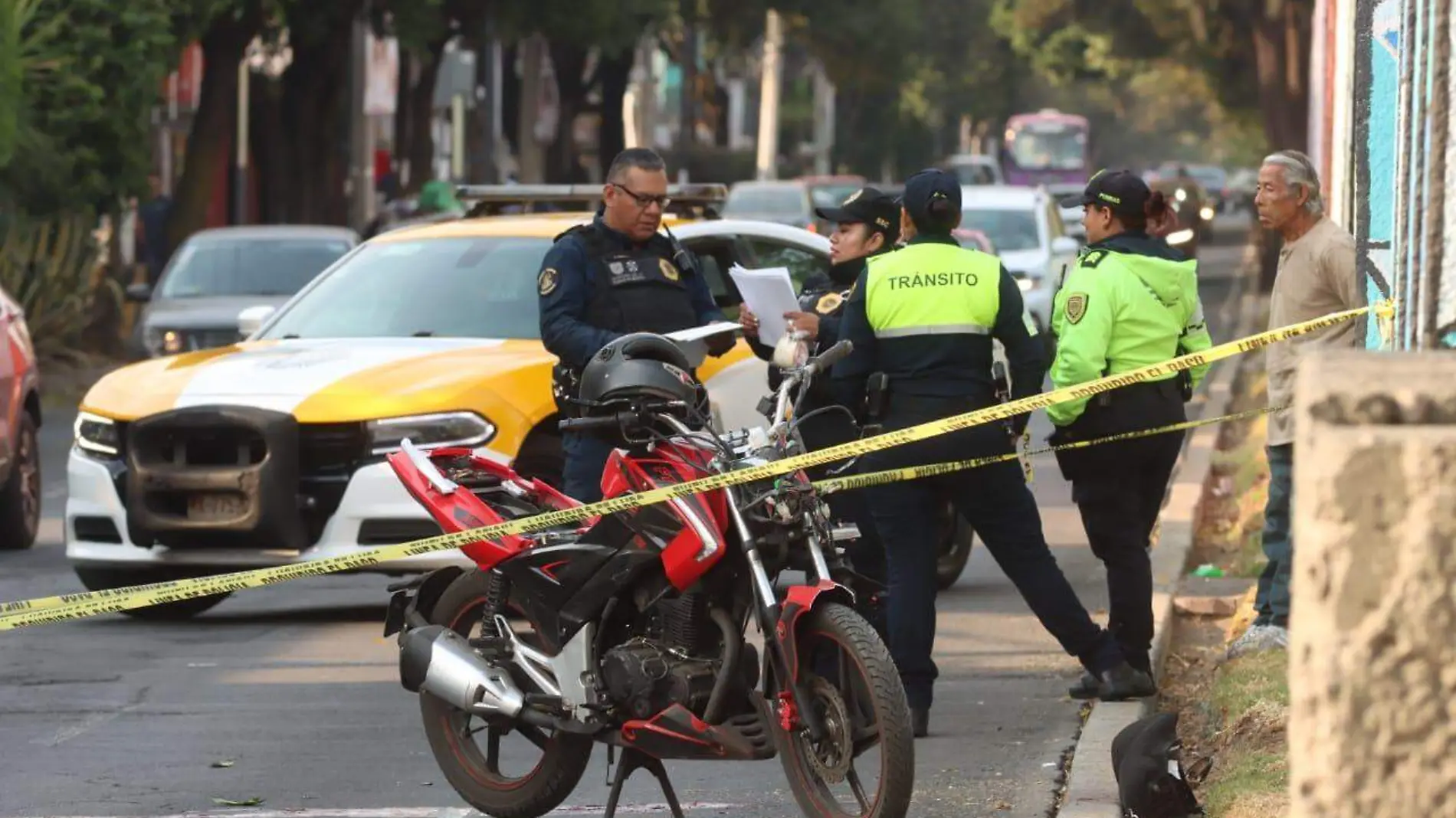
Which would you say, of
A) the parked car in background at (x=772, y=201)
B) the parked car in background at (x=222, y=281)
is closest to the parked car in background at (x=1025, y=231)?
the parked car in background at (x=222, y=281)

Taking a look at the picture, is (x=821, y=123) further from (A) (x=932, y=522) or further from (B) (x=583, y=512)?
(B) (x=583, y=512)

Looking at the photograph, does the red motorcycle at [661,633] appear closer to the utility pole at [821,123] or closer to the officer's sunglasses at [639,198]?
the officer's sunglasses at [639,198]

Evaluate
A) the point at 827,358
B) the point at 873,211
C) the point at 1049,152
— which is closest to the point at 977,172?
the point at 1049,152

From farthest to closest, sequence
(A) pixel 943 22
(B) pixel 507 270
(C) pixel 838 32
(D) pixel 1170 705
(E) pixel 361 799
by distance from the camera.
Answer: (A) pixel 943 22
(C) pixel 838 32
(B) pixel 507 270
(D) pixel 1170 705
(E) pixel 361 799

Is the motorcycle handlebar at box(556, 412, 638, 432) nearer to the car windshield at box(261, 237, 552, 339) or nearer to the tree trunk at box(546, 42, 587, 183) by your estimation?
the car windshield at box(261, 237, 552, 339)

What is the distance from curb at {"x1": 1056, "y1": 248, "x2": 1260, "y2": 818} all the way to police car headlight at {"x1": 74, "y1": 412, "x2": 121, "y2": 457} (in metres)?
4.10

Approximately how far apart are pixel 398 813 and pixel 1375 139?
3.11 metres

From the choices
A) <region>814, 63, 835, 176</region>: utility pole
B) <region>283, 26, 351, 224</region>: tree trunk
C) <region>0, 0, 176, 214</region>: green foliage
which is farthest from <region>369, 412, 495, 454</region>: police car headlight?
<region>814, 63, 835, 176</region>: utility pole

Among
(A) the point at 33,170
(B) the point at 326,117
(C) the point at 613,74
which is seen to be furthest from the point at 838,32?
(A) the point at 33,170

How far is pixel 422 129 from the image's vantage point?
48969 mm

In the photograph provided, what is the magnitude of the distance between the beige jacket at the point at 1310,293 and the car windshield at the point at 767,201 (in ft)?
104

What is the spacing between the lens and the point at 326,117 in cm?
3719

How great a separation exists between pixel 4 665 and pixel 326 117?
2811cm

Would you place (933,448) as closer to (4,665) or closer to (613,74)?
(4,665)
